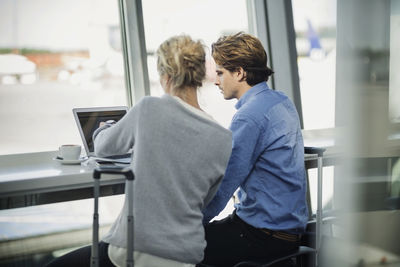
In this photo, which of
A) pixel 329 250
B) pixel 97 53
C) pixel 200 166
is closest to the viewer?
pixel 329 250

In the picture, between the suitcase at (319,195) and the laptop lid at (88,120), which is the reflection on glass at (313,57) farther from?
the laptop lid at (88,120)

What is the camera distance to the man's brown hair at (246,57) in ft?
6.07

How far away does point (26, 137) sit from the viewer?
257 centimetres

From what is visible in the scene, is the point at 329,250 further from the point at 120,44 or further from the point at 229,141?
the point at 120,44

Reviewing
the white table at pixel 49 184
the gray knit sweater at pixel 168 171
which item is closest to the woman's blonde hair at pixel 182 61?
the gray knit sweater at pixel 168 171

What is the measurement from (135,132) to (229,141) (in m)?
0.31

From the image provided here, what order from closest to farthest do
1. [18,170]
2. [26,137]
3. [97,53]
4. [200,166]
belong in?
[200,166], [18,170], [26,137], [97,53]

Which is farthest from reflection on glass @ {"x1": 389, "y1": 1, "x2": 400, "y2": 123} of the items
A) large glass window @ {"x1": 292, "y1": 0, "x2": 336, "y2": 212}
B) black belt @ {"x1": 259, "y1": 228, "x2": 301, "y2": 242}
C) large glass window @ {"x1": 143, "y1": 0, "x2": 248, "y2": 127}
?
large glass window @ {"x1": 292, "y1": 0, "x2": 336, "y2": 212}

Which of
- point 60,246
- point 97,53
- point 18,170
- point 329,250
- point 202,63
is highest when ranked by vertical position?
point 97,53

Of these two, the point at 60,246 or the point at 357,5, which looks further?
the point at 60,246

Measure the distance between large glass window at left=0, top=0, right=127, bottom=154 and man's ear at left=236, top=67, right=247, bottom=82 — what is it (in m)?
1.20

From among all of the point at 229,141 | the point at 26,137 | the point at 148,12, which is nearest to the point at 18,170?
the point at 26,137

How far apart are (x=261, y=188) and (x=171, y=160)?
A: 0.50 m

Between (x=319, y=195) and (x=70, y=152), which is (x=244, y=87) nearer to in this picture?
(x=319, y=195)
